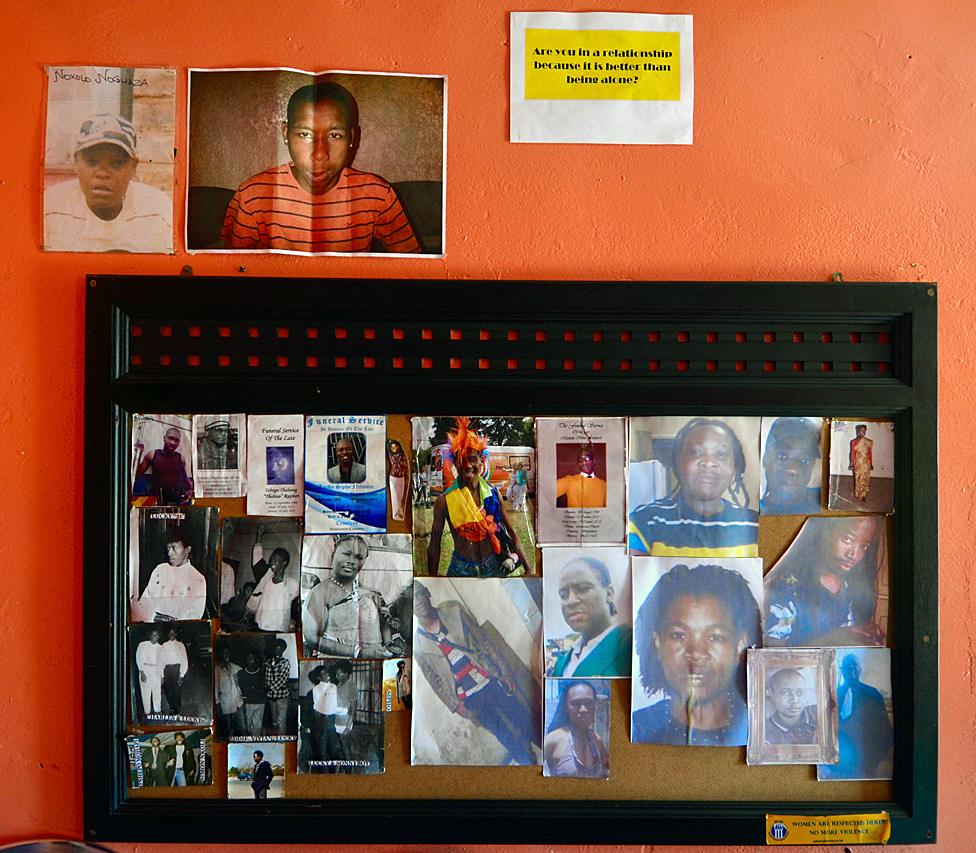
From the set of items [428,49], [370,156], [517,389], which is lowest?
[517,389]

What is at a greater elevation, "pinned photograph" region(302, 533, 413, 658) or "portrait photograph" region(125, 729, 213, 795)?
"pinned photograph" region(302, 533, 413, 658)

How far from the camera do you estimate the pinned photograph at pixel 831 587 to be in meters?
1.24

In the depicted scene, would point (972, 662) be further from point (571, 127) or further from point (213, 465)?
point (213, 465)

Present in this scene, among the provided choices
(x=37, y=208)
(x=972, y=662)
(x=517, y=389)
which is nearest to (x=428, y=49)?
(x=517, y=389)

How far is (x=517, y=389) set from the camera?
48.1 inches

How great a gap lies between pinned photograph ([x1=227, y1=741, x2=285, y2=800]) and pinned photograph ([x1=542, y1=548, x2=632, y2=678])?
0.43 metres

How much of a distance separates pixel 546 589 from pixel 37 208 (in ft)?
3.14

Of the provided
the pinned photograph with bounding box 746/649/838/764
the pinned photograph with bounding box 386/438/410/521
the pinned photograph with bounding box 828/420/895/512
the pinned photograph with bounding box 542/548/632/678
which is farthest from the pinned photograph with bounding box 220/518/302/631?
the pinned photograph with bounding box 828/420/895/512

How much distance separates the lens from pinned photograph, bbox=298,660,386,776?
1229mm

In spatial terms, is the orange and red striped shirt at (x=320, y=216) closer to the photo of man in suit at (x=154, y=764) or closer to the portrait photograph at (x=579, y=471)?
the portrait photograph at (x=579, y=471)


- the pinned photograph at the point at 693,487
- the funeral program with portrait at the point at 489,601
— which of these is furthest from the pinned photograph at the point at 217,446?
the pinned photograph at the point at 693,487

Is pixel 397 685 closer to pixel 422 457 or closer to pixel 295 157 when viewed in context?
pixel 422 457

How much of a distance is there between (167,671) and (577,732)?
0.62m

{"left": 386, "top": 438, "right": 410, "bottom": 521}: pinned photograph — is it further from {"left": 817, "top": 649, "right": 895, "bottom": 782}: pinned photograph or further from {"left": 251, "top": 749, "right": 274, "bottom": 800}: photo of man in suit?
{"left": 817, "top": 649, "right": 895, "bottom": 782}: pinned photograph
